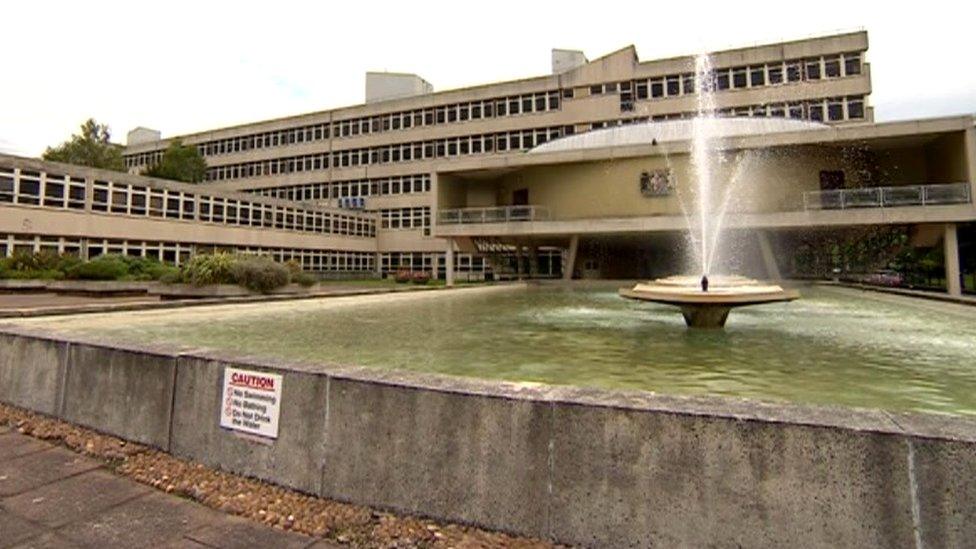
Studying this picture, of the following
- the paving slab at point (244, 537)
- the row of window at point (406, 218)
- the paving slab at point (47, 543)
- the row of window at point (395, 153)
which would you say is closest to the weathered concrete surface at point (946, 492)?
the paving slab at point (244, 537)

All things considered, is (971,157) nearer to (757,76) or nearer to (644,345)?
(644,345)

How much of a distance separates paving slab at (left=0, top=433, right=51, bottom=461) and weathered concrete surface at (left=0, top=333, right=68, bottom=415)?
410 mm

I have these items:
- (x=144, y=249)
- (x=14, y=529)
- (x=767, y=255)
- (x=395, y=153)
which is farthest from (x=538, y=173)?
(x=14, y=529)

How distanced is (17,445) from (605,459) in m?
4.91

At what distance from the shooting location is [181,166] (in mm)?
63375

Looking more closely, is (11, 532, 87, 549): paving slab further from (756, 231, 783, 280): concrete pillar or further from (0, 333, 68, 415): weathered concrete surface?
(756, 231, 783, 280): concrete pillar

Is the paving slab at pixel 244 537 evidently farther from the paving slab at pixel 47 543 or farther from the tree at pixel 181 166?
the tree at pixel 181 166

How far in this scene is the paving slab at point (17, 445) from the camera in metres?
4.34

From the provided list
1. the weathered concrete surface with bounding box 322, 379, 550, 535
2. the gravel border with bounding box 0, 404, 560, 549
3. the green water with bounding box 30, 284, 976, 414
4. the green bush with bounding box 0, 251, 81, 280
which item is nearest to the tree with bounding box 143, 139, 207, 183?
the green bush with bounding box 0, 251, 81, 280

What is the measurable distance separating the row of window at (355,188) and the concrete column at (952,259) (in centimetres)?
4307

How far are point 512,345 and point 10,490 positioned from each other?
6608 millimetres

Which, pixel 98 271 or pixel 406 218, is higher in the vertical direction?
pixel 406 218

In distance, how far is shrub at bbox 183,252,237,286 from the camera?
20.3 metres

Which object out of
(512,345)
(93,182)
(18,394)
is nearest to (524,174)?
(93,182)
